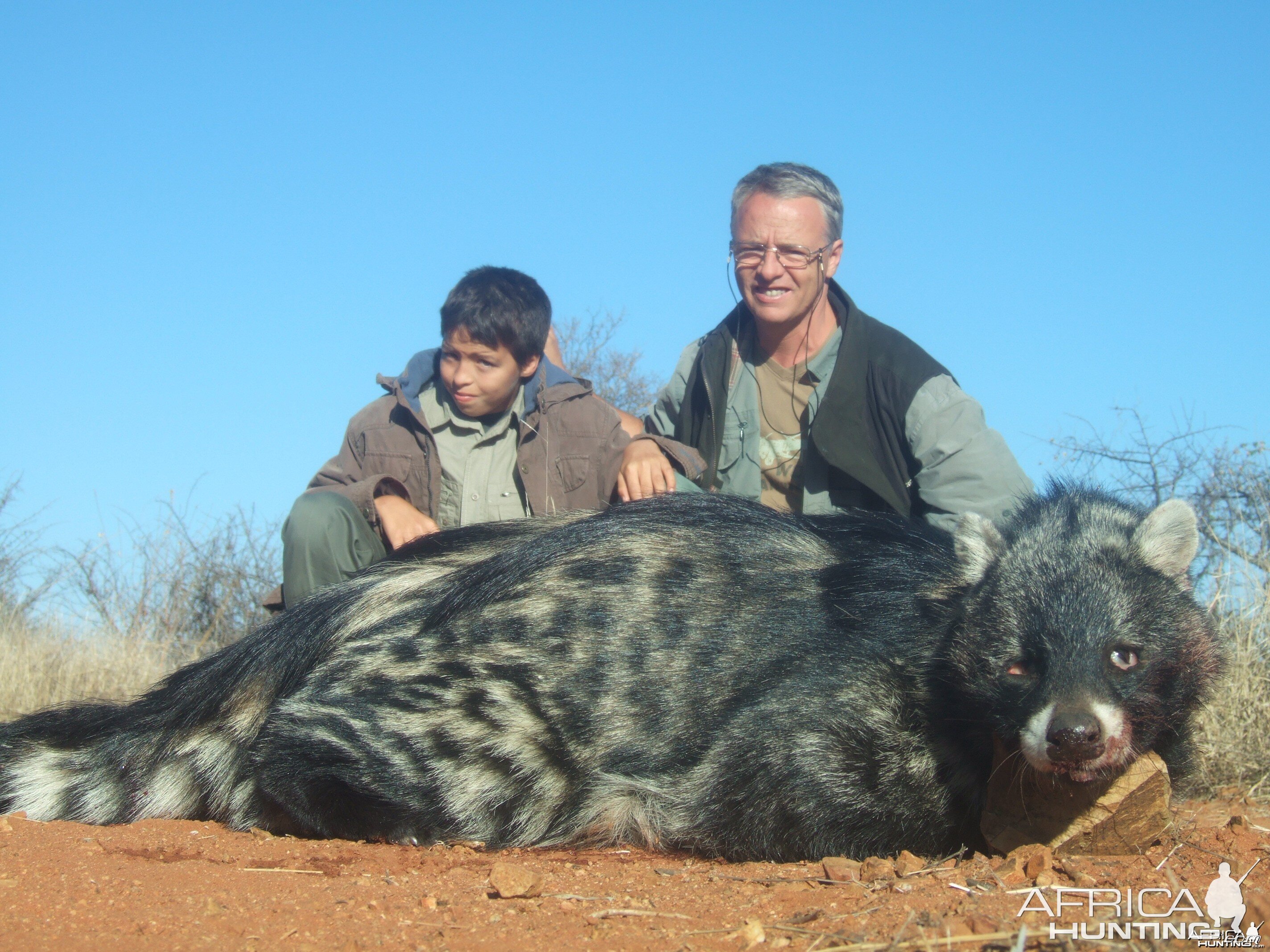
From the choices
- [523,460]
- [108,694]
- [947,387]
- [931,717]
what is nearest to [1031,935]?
[931,717]

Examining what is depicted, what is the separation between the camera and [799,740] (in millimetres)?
3537

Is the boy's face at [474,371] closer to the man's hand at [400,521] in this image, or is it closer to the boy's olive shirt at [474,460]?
the boy's olive shirt at [474,460]

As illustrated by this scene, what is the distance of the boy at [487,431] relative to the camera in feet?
18.4

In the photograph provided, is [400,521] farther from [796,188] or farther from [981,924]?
[981,924]

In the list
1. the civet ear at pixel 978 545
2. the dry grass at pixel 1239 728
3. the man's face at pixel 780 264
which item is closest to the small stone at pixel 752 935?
the civet ear at pixel 978 545

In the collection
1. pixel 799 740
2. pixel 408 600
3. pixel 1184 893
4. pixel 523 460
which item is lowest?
pixel 1184 893

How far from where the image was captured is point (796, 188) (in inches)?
233

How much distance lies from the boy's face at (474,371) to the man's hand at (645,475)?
2.44ft

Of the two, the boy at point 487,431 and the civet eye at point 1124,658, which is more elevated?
the boy at point 487,431

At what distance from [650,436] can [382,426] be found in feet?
4.23

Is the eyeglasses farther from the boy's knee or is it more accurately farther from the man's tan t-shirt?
the boy's knee

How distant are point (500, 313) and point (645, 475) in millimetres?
1098

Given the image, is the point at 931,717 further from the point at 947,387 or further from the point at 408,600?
the point at 947,387

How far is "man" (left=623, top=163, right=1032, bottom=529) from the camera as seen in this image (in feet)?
17.5
